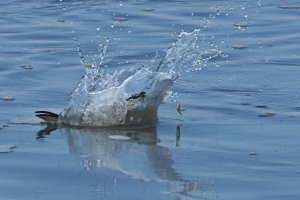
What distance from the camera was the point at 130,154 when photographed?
7074 mm

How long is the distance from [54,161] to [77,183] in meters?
0.53

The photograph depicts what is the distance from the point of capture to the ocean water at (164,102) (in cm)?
637

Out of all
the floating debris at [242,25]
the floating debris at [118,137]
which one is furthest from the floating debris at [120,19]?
the floating debris at [118,137]

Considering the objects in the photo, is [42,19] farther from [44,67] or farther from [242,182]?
[242,182]

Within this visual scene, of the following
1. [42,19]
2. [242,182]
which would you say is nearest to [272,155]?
[242,182]

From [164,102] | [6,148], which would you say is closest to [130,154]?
[6,148]

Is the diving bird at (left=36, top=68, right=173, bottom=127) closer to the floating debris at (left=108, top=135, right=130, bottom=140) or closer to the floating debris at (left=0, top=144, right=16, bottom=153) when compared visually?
the floating debris at (left=108, top=135, right=130, bottom=140)

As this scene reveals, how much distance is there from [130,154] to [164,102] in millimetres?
1699

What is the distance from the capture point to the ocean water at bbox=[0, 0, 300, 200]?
637 cm

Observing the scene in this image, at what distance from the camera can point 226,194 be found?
20.0ft

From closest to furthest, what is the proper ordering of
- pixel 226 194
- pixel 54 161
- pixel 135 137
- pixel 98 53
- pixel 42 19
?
pixel 226 194 < pixel 54 161 < pixel 135 137 < pixel 98 53 < pixel 42 19

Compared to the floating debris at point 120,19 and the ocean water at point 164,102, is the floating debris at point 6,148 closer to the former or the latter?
the ocean water at point 164,102

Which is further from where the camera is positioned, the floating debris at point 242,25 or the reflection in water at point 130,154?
the floating debris at point 242,25

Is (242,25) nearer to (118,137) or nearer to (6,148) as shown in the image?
(118,137)
